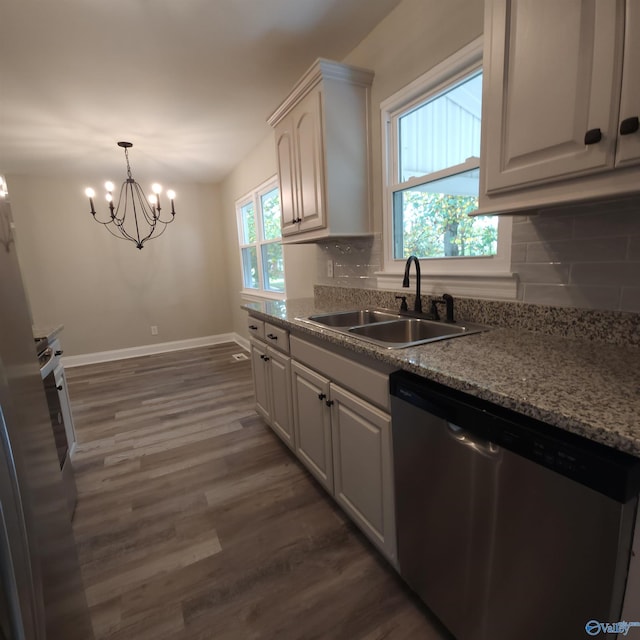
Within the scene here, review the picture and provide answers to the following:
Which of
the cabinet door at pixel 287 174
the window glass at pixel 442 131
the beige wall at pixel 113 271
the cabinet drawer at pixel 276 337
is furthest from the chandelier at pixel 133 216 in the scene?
the window glass at pixel 442 131

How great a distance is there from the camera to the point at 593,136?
0.82 meters

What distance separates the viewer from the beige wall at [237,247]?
123 inches

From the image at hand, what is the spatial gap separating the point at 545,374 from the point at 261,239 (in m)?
3.70

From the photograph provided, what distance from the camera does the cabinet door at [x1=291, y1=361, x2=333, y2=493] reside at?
1.63 metres

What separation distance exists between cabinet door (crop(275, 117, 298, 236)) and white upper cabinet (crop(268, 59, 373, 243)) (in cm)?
4

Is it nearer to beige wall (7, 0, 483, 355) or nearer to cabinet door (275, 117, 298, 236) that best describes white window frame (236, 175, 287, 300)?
beige wall (7, 0, 483, 355)

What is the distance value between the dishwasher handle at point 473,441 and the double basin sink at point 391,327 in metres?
0.35

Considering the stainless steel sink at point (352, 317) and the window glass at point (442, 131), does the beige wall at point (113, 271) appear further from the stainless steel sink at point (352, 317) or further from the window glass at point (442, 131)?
the window glass at point (442, 131)

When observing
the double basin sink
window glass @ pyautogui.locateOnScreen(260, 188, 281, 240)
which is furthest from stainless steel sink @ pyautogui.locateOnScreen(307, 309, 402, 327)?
window glass @ pyautogui.locateOnScreen(260, 188, 281, 240)

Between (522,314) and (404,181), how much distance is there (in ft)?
3.43

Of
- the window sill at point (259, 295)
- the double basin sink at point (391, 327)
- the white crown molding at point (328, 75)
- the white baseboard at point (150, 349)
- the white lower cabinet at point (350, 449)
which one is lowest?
the white baseboard at point (150, 349)

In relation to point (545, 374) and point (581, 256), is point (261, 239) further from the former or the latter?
point (545, 374)

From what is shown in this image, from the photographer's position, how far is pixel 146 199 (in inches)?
184

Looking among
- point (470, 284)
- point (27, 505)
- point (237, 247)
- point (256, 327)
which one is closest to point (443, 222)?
point (470, 284)
